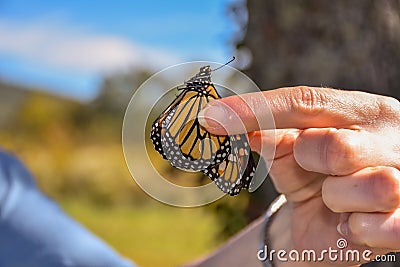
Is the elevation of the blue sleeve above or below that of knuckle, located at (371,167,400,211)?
above

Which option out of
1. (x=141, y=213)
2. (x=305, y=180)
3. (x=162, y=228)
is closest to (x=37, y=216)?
(x=305, y=180)

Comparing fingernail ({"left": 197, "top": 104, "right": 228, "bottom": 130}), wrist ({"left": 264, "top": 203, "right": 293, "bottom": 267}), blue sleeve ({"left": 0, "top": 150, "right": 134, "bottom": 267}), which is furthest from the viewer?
blue sleeve ({"left": 0, "top": 150, "right": 134, "bottom": 267})

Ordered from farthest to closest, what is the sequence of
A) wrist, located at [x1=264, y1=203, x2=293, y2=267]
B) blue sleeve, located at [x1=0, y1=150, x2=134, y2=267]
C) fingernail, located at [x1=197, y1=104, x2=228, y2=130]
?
1. blue sleeve, located at [x1=0, y1=150, x2=134, y2=267]
2. wrist, located at [x1=264, y1=203, x2=293, y2=267]
3. fingernail, located at [x1=197, y1=104, x2=228, y2=130]

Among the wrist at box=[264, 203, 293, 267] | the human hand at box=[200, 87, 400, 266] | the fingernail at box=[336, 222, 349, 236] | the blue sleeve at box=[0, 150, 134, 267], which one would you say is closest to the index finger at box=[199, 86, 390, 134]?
the human hand at box=[200, 87, 400, 266]

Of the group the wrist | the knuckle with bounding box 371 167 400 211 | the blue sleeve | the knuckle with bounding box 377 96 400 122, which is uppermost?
the blue sleeve

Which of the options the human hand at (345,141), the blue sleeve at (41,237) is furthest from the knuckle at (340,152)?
the blue sleeve at (41,237)

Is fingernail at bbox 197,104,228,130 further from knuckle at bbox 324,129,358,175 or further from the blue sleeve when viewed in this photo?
the blue sleeve
